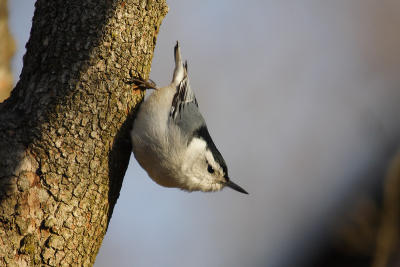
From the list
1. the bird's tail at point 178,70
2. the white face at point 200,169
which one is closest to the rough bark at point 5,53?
the bird's tail at point 178,70


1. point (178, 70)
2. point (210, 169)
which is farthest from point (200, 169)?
point (178, 70)

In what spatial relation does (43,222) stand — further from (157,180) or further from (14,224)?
(157,180)

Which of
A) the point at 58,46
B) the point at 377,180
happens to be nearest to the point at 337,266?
the point at 377,180

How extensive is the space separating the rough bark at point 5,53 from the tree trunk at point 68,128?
Answer: 132 centimetres

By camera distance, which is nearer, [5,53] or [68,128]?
[68,128]

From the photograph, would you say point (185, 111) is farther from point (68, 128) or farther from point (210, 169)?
point (68, 128)

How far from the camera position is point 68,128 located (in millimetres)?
2002

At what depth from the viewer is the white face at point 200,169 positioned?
2604 millimetres

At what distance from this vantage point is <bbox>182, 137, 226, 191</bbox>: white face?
260 cm

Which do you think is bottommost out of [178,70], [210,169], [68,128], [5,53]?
[68,128]

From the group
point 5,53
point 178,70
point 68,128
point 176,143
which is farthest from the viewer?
point 5,53

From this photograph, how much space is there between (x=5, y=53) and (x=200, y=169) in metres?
1.79

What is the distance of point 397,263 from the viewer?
1.77 meters

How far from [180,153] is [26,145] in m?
0.87
